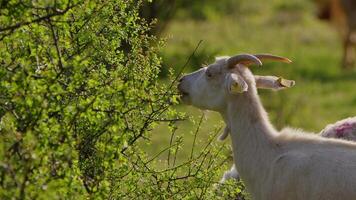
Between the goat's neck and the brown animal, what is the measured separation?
18785 millimetres

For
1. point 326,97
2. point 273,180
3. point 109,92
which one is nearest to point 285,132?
point 273,180

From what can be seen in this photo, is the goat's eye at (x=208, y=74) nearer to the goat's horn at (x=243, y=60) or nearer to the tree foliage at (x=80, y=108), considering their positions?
the goat's horn at (x=243, y=60)

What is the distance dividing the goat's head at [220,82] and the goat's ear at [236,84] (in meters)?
0.02

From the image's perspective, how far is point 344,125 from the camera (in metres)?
10.5

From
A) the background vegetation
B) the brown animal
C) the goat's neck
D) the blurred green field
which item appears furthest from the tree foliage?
the brown animal

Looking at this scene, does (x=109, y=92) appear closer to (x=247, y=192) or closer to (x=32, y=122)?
(x=32, y=122)

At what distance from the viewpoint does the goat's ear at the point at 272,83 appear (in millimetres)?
9727

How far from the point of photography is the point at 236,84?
9219mm

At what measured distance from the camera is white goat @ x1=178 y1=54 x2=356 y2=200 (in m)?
8.97

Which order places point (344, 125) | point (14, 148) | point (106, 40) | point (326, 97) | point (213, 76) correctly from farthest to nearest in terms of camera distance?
point (326, 97)
point (344, 125)
point (213, 76)
point (106, 40)
point (14, 148)

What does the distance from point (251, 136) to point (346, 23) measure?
21018mm


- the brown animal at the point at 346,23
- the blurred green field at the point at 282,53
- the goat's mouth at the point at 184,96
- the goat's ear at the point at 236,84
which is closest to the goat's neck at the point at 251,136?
the goat's ear at the point at 236,84

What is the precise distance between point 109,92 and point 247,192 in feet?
8.14

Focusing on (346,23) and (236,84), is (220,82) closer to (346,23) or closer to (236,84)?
(236,84)
